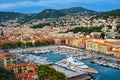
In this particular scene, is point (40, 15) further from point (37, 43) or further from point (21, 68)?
point (21, 68)

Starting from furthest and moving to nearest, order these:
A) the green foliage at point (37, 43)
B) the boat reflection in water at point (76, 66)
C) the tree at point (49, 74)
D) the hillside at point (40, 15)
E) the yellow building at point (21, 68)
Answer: the hillside at point (40, 15), the green foliage at point (37, 43), the boat reflection in water at point (76, 66), the yellow building at point (21, 68), the tree at point (49, 74)

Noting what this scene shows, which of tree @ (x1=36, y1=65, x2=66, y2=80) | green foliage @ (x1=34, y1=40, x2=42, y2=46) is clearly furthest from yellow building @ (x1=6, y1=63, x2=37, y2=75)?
green foliage @ (x1=34, y1=40, x2=42, y2=46)

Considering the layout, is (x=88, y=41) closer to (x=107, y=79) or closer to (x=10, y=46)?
(x=10, y=46)

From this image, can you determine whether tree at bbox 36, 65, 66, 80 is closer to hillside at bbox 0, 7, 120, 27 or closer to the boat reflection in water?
the boat reflection in water

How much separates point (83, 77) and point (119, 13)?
53199 millimetres

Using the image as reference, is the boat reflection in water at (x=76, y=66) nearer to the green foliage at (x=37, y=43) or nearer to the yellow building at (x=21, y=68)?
the yellow building at (x=21, y=68)

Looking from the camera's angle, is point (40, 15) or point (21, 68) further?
point (40, 15)

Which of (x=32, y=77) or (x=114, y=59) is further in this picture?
(x=114, y=59)

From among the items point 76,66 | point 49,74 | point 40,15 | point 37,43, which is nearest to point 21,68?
point 76,66

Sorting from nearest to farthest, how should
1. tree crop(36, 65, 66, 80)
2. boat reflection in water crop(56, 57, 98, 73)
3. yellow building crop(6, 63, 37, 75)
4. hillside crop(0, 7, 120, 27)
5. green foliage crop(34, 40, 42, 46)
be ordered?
tree crop(36, 65, 66, 80) → yellow building crop(6, 63, 37, 75) → boat reflection in water crop(56, 57, 98, 73) → green foliage crop(34, 40, 42, 46) → hillside crop(0, 7, 120, 27)

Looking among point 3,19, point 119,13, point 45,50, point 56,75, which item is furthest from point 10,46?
point 3,19

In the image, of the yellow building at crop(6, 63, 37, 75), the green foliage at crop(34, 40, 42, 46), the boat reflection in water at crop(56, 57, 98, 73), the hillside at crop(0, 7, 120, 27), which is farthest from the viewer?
the hillside at crop(0, 7, 120, 27)

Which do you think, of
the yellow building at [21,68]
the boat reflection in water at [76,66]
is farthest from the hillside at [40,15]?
the yellow building at [21,68]

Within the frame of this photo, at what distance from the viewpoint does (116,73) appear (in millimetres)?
23203
